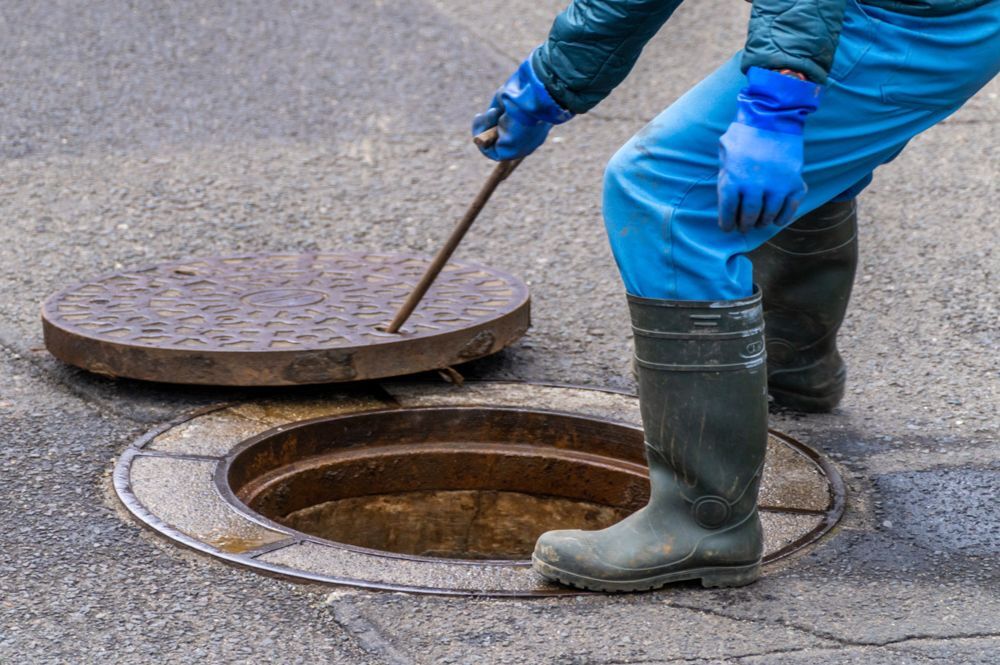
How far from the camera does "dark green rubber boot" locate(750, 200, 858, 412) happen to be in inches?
127

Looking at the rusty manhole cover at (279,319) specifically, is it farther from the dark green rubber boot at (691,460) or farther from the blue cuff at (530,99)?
the dark green rubber boot at (691,460)

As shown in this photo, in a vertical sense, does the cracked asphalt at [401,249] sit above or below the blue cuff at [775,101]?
below

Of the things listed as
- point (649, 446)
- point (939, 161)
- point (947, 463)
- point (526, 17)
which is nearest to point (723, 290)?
point (649, 446)

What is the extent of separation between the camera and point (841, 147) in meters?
2.32

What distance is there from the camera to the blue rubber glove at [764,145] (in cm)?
211

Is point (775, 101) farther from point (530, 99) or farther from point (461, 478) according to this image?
point (461, 478)

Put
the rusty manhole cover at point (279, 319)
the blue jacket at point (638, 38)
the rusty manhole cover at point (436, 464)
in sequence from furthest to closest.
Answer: the rusty manhole cover at point (279, 319), the rusty manhole cover at point (436, 464), the blue jacket at point (638, 38)

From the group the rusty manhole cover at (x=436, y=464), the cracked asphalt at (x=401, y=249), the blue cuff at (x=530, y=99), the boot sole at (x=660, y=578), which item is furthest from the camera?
the rusty manhole cover at (x=436, y=464)

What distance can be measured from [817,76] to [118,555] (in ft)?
4.77

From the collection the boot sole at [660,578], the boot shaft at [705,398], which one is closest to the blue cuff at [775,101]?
the boot shaft at [705,398]

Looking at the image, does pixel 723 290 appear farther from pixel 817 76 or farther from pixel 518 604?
pixel 518 604

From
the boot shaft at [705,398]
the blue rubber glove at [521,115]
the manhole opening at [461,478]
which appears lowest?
the manhole opening at [461,478]

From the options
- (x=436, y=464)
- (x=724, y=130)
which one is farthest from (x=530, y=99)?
(x=436, y=464)

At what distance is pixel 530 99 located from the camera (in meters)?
2.71
